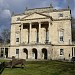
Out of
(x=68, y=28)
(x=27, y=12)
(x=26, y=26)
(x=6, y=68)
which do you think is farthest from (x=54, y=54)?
(x=6, y=68)

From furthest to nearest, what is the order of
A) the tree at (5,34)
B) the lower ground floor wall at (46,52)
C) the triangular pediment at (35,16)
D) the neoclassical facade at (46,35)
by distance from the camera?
the tree at (5,34), the triangular pediment at (35,16), the neoclassical facade at (46,35), the lower ground floor wall at (46,52)

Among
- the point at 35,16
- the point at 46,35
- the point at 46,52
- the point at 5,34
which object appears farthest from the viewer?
the point at 5,34

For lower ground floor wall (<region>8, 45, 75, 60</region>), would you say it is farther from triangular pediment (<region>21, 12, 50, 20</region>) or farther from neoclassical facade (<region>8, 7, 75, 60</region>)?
triangular pediment (<region>21, 12, 50, 20</region>)

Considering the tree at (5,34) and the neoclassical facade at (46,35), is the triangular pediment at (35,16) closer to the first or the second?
the neoclassical facade at (46,35)

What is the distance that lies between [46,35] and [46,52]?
4.44 metres

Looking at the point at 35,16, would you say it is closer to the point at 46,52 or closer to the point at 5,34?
the point at 46,52

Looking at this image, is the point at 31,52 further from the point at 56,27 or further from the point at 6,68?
the point at 6,68

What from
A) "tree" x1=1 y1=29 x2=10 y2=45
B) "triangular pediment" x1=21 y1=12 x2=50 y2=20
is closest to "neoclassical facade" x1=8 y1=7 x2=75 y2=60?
"triangular pediment" x1=21 y1=12 x2=50 y2=20

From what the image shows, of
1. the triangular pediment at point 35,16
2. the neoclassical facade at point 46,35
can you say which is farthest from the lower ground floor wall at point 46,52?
the triangular pediment at point 35,16

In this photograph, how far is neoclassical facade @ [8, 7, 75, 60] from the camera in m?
50.0

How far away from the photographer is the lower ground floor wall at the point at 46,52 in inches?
1928

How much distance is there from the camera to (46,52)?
168 ft

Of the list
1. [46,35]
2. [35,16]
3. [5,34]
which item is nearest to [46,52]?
[46,35]

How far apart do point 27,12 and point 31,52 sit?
42.5 feet
